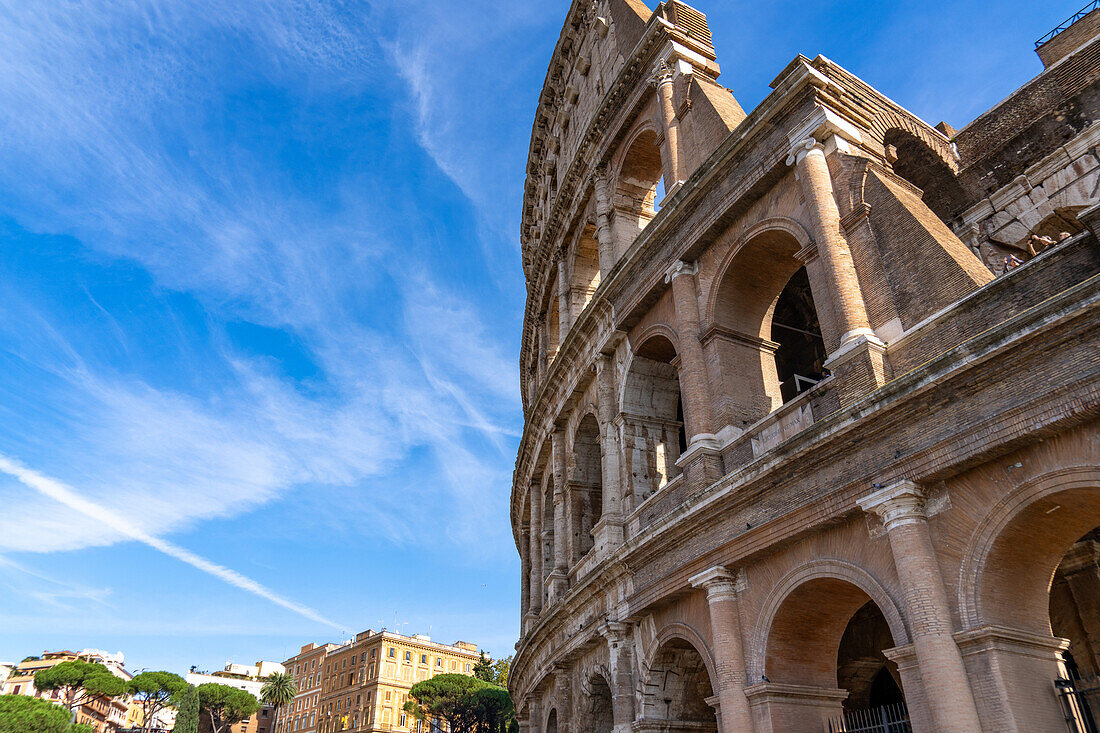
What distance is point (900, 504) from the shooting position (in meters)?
7.88

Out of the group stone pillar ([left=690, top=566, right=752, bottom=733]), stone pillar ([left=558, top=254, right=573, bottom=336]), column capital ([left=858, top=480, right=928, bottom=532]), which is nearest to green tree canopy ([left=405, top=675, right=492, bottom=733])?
stone pillar ([left=558, top=254, right=573, bottom=336])

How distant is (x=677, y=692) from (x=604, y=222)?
10111 mm

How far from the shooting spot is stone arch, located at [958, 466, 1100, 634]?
707 cm

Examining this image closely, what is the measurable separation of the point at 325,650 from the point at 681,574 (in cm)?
7703

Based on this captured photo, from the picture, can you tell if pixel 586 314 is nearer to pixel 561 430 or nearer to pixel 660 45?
pixel 561 430

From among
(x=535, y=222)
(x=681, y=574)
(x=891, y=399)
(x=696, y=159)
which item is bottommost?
(x=681, y=574)

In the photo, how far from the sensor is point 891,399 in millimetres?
8016

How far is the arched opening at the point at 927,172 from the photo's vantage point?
1215 centimetres

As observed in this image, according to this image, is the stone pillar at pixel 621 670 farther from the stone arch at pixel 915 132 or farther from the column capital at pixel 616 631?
the stone arch at pixel 915 132

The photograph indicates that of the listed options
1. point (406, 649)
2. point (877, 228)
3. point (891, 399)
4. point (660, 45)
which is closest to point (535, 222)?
point (660, 45)

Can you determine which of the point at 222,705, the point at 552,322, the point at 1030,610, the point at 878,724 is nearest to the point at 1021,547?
the point at 1030,610

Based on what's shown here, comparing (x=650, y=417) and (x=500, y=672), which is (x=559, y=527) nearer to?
(x=650, y=417)

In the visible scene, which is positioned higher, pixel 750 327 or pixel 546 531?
pixel 750 327

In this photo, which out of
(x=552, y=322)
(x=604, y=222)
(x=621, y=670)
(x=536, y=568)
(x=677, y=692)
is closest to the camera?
(x=677, y=692)
